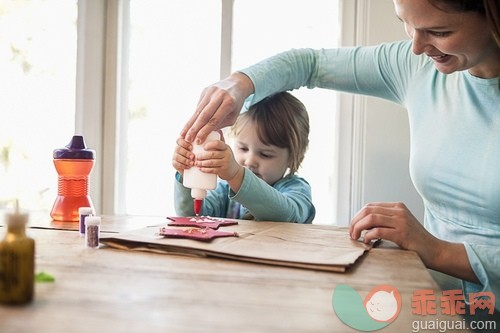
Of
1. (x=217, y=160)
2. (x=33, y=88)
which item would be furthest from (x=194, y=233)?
(x=33, y=88)

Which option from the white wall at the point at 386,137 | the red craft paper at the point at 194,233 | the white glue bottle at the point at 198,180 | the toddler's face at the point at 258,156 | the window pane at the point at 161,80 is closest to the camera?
the red craft paper at the point at 194,233

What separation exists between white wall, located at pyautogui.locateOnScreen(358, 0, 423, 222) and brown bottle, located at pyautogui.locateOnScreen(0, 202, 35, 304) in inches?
57.2

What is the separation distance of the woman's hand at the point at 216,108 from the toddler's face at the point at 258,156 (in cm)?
33

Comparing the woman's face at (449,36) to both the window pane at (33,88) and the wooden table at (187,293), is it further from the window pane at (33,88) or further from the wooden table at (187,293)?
the window pane at (33,88)

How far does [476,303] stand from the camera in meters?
0.92

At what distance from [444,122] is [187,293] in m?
0.75

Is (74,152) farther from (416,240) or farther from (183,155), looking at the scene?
(416,240)

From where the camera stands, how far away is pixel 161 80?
207cm

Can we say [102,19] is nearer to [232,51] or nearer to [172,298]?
[232,51]

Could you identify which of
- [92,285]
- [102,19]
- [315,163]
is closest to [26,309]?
[92,285]

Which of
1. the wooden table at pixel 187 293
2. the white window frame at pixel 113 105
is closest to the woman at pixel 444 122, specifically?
the wooden table at pixel 187 293

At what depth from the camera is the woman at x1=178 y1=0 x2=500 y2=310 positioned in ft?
3.05

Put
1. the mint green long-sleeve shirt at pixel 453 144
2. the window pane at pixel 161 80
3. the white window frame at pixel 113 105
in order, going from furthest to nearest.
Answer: the window pane at pixel 161 80
the white window frame at pixel 113 105
the mint green long-sleeve shirt at pixel 453 144

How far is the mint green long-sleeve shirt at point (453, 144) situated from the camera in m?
1.03
